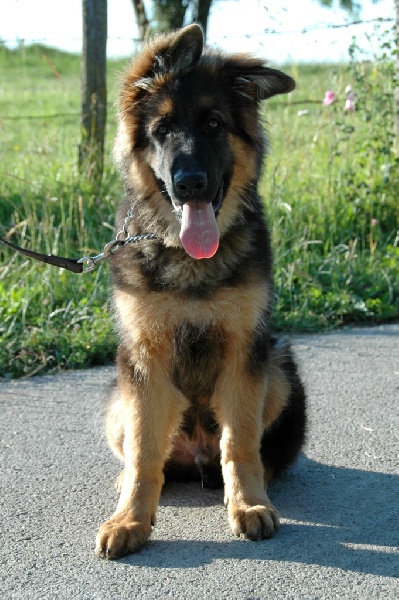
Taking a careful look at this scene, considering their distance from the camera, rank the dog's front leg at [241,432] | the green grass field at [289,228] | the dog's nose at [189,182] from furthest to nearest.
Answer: the green grass field at [289,228] → the dog's front leg at [241,432] → the dog's nose at [189,182]

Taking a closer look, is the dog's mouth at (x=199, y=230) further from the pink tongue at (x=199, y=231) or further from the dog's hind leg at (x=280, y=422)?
the dog's hind leg at (x=280, y=422)

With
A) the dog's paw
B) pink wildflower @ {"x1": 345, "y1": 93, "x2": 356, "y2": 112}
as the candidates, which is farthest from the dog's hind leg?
pink wildflower @ {"x1": 345, "y1": 93, "x2": 356, "y2": 112}

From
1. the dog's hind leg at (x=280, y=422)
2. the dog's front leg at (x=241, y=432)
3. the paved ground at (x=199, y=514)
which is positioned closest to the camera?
the paved ground at (x=199, y=514)

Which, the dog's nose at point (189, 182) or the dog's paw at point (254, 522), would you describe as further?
the dog's nose at point (189, 182)

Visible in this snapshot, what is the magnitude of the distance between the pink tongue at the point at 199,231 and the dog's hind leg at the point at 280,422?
29.2 inches

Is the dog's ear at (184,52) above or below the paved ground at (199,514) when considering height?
above

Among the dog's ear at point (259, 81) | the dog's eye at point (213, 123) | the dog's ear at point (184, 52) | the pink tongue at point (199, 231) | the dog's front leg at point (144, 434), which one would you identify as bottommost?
the dog's front leg at point (144, 434)

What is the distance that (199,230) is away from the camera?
3770 mm

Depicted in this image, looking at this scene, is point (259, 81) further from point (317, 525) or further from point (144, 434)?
point (317, 525)

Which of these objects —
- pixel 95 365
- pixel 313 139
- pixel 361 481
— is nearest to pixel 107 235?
pixel 95 365

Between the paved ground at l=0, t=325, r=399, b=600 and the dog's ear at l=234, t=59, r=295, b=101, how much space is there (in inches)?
75.9

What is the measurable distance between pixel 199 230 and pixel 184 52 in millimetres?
866

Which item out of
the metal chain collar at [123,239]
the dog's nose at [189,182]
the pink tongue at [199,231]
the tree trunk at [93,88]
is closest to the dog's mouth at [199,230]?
the pink tongue at [199,231]

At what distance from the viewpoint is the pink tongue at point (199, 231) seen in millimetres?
3756
